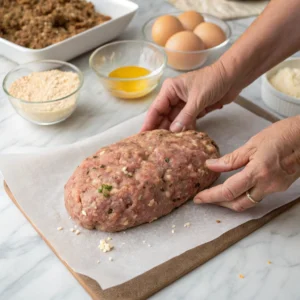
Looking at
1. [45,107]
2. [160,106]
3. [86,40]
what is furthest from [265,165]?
[86,40]

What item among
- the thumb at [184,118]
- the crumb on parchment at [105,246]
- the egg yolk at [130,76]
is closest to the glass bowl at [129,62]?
the egg yolk at [130,76]

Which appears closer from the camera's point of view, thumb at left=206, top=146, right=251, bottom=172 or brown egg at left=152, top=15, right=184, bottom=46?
thumb at left=206, top=146, right=251, bottom=172

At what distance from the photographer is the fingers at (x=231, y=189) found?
154 cm

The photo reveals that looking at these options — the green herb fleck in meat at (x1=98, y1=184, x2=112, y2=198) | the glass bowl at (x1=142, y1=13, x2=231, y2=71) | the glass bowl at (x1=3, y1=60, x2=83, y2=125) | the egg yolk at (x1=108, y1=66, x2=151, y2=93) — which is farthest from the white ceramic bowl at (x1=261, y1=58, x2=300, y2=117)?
the green herb fleck in meat at (x1=98, y1=184, x2=112, y2=198)

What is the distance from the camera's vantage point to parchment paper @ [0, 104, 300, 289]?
149 centimetres

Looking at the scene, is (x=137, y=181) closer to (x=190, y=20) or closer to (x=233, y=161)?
(x=233, y=161)

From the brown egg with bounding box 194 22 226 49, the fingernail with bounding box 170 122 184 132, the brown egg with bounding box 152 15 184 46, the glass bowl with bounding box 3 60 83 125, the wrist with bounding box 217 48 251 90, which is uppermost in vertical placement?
the wrist with bounding box 217 48 251 90

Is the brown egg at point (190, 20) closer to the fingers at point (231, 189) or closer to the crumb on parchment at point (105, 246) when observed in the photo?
the fingers at point (231, 189)

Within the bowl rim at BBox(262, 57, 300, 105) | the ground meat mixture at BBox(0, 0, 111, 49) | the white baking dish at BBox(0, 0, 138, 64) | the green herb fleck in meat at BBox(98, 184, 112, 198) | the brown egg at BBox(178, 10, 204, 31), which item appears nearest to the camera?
the green herb fleck in meat at BBox(98, 184, 112, 198)

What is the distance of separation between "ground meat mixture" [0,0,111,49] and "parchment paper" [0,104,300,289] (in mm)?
767

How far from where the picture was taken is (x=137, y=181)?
1.60 metres

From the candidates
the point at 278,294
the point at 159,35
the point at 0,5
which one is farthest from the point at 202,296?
the point at 0,5

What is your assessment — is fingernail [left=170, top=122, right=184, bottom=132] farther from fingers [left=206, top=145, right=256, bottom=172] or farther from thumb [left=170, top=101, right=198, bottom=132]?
fingers [left=206, top=145, right=256, bottom=172]

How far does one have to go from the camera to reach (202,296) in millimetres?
1438
